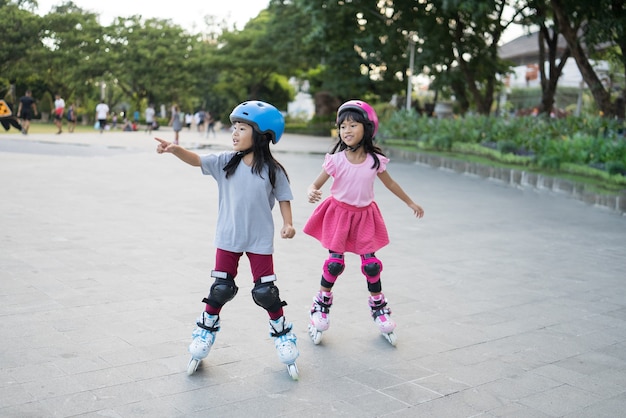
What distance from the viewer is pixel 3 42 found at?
130 feet

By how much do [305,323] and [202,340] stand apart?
116 cm

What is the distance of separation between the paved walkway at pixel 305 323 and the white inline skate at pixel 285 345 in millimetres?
81

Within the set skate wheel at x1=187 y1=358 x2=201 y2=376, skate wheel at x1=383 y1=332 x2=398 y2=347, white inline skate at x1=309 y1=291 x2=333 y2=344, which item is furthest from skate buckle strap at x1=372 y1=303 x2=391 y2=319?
skate wheel at x1=187 y1=358 x2=201 y2=376

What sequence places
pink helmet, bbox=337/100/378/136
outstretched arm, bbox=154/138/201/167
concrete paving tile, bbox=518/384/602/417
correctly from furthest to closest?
pink helmet, bbox=337/100/378/136 < outstretched arm, bbox=154/138/201/167 < concrete paving tile, bbox=518/384/602/417

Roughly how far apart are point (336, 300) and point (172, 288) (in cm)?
121

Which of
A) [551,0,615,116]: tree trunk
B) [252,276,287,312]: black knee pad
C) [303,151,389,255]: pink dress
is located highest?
[551,0,615,116]: tree trunk

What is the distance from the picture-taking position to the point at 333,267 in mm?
4824

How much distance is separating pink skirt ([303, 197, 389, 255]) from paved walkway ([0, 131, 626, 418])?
56 cm

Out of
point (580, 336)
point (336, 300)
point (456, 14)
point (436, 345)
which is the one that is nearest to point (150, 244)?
point (336, 300)

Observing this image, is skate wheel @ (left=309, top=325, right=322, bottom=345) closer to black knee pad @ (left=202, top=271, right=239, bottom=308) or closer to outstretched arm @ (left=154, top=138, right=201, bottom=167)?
black knee pad @ (left=202, top=271, right=239, bottom=308)

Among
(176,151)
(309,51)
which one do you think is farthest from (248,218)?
(309,51)

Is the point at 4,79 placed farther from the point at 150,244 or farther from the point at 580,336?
the point at 580,336

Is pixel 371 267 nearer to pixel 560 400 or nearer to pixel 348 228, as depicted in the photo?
pixel 348 228

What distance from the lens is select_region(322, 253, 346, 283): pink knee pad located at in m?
A: 4.83
